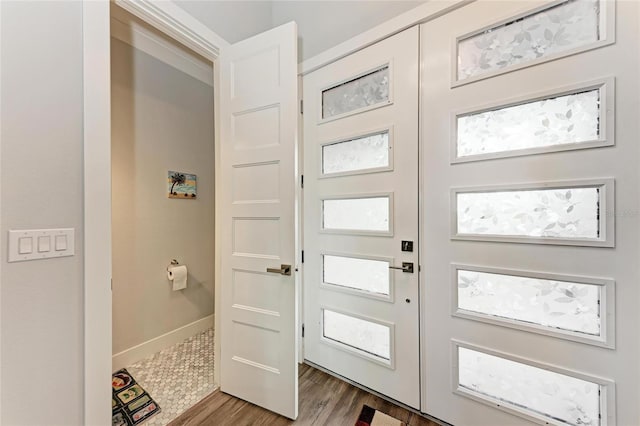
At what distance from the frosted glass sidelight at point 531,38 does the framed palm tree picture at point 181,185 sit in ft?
8.14

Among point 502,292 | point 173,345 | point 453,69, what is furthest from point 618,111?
point 173,345

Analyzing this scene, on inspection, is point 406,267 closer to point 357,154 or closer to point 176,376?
point 357,154

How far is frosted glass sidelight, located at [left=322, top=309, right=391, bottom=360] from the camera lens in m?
1.65

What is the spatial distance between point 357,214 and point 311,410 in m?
1.33

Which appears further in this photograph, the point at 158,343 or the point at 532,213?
the point at 158,343

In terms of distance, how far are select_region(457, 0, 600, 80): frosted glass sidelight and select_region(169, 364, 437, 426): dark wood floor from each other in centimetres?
208

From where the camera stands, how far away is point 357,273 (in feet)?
5.79

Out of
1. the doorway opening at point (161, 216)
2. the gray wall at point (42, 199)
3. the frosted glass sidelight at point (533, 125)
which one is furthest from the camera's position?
the doorway opening at point (161, 216)

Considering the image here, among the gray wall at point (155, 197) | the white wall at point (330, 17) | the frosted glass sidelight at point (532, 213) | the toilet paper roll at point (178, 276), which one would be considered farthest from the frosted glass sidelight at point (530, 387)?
the gray wall at point (155, 197)

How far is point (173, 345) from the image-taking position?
235cm

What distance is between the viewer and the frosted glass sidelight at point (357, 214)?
1.64 meters

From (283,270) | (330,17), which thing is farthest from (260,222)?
(330,17)

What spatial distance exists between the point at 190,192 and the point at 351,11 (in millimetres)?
2163

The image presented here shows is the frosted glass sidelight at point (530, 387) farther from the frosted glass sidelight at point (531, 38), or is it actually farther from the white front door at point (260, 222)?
the frosted glass sidelight at point (531, 38)
